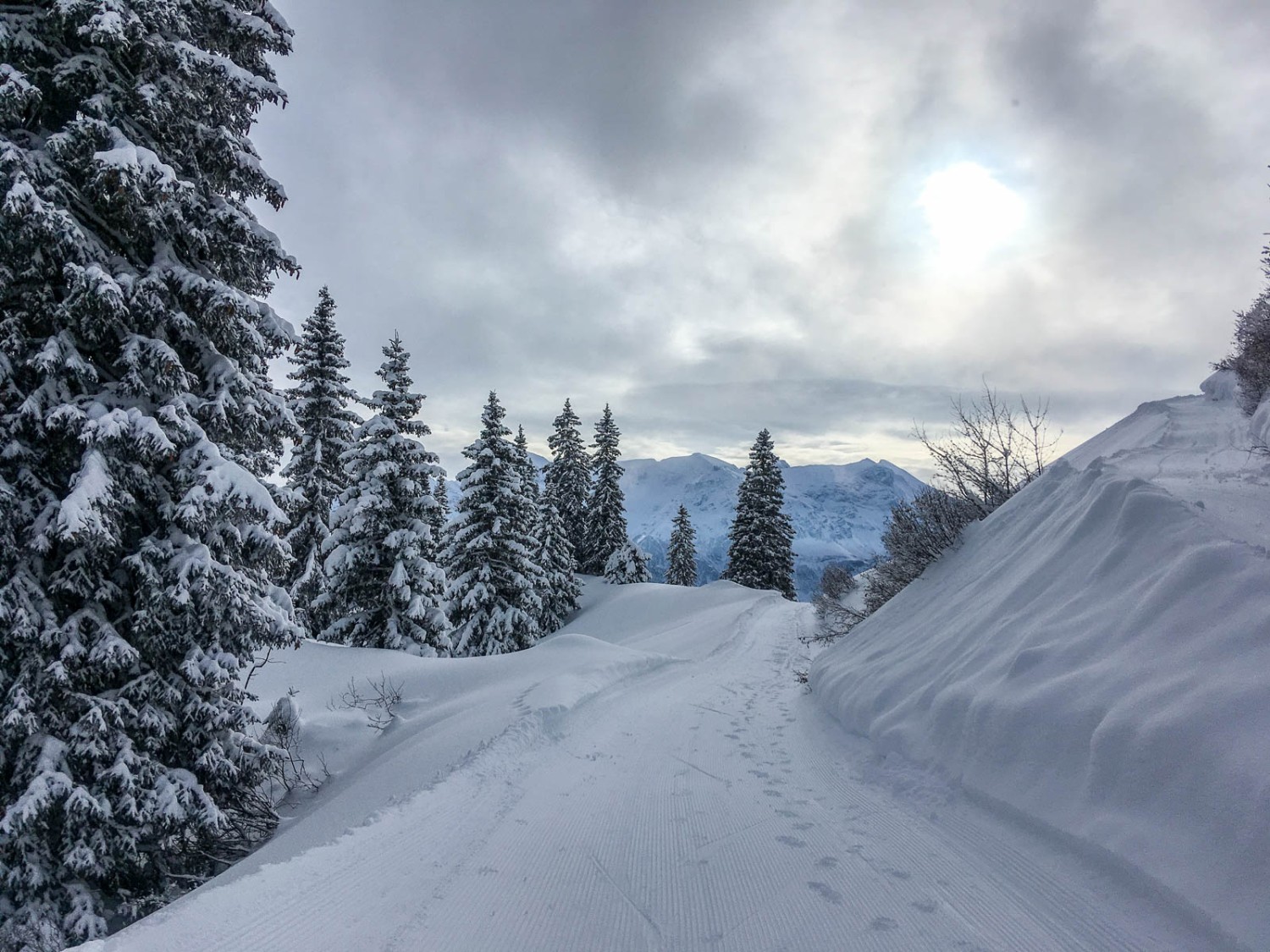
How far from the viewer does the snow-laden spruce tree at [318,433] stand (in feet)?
58.6

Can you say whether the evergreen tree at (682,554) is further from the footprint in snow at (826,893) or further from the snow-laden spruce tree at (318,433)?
the footprint in snow at (826,893)

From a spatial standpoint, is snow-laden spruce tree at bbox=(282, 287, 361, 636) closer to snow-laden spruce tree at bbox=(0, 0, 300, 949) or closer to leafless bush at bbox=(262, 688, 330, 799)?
leafless bush at bbox=(262, 688, 330, 799)

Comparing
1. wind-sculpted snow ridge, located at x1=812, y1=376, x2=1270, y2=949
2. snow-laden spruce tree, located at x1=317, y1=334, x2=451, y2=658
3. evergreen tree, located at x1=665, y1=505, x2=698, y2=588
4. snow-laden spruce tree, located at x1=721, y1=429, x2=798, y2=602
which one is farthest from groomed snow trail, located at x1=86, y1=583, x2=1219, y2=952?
evergreen tree, located at x1=665, y1=505, x2=698, y2=588

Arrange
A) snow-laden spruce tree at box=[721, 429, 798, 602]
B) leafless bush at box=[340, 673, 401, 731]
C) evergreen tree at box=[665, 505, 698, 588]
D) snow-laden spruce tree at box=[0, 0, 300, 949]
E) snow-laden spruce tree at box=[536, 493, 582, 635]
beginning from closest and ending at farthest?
snow-laden spruce tree at box=[0, 0, 300, 949], leafless bush at box=[340, 673, 401, 731], snow-laden spruce tree at box=[536, 493, 582, 635], snow-laden spruce tree at box=[721, 429, 798, 602], evergreen tree at box=[665, 505, 698, 588]

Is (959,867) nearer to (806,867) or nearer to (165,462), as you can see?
(806,867)

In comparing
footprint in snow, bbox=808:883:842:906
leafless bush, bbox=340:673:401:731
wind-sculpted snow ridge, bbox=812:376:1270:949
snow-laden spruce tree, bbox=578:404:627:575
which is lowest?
leafless bush, bbox=340:673:401:731

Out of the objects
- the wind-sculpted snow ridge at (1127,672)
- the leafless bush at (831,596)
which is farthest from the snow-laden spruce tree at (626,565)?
the wind-sculpted snow ridge at (1127,672)

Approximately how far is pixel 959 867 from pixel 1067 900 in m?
0.60

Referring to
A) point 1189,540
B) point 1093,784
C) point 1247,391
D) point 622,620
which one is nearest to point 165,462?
point 1093,784

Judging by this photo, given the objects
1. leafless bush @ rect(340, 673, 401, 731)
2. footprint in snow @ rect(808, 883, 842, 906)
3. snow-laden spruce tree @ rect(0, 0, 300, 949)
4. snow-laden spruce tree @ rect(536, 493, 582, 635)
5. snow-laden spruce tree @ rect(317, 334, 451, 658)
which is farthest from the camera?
snow-laden spruce tree @ rect(536, 493, 582, 635)

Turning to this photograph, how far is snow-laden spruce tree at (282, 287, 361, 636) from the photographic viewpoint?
58.6 ft

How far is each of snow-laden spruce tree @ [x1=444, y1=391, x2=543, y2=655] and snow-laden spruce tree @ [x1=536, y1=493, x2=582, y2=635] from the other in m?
5.21

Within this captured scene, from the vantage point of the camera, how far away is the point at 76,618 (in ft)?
17.3

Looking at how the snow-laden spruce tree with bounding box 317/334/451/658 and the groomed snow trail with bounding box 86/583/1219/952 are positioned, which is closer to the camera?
the groomed snow trail with bounding box 86/583/1219/952
